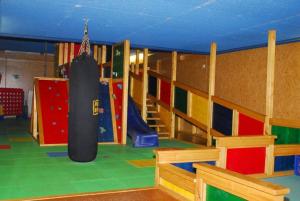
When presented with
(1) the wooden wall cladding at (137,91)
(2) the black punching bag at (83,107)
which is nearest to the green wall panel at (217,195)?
(2) the black punching bag at (83,107)

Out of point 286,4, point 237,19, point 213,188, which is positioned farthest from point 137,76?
point 213,188

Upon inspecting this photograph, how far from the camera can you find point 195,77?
11250mm

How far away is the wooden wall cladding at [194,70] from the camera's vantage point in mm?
10734

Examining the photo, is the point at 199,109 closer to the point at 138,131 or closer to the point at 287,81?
the point at 138,131

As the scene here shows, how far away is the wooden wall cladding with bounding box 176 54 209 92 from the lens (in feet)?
35.2

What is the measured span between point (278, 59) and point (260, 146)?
318cm

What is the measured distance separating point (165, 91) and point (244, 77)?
8.68 feet

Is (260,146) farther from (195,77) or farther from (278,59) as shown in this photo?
(195,77)

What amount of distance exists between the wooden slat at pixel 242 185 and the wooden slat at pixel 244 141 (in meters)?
2.00

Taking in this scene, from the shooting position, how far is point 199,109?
29.2ft

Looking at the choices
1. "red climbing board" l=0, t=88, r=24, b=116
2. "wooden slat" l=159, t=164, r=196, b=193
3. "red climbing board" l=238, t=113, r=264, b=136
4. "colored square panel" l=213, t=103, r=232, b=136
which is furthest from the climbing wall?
"red climbing board" l=0, t=88, r=24, b=116

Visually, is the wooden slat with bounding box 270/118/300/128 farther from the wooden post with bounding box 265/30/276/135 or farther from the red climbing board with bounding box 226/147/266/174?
the red climbing board with bounding box 226/147/266/174

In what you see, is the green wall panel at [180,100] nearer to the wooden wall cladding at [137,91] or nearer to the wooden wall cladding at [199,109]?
the wooden wall cladding at [199,109]

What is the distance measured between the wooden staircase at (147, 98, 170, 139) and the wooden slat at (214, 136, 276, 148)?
4.71m
